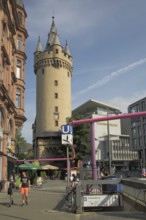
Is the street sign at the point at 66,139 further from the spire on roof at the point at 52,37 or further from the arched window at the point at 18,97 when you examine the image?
the spire on roof at the point at 52,37

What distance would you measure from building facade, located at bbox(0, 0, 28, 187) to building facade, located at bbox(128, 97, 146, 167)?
220 ft

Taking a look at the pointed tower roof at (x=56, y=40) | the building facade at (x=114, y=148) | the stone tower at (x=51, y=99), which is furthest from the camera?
the building facade at (x=114, y=148)

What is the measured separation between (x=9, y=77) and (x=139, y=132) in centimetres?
7706

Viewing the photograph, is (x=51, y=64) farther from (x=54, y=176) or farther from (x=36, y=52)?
(x=54, y=176)

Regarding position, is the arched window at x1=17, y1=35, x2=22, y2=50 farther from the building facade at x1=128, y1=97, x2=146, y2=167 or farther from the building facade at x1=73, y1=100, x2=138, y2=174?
the building facade at x1=73, y1=100, x2=138, y2=174

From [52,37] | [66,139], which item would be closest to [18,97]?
[66,139]

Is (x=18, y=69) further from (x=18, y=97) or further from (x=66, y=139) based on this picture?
(x=66, y=139)

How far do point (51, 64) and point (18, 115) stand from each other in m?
51.0

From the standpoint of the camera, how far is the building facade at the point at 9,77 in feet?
90.6

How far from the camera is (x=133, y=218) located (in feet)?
38.8

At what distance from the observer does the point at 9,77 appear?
30.3 metres

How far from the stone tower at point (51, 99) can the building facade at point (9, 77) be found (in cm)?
4435

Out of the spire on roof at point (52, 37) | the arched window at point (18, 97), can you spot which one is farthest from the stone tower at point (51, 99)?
the arched window at point (18, 97)

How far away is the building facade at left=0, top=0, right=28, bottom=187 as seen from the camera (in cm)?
2761
